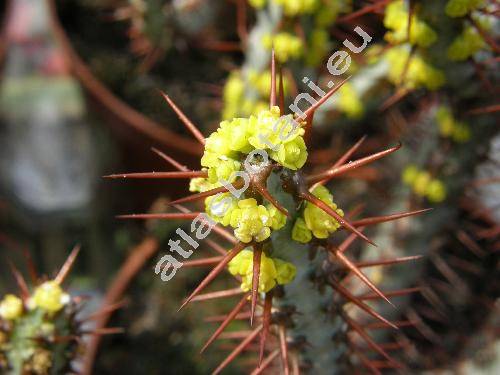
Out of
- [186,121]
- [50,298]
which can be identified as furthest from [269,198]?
[50,298]

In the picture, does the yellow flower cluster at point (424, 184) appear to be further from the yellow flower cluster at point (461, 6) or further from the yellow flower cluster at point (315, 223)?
the yellow flower cluster at point (315, 223)

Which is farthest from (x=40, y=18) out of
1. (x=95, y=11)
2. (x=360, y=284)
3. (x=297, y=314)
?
(x=297, y=314)

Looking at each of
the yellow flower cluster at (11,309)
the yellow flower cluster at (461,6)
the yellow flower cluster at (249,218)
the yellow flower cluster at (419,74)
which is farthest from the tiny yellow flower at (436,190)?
the yellow flower cluster at (11,309)

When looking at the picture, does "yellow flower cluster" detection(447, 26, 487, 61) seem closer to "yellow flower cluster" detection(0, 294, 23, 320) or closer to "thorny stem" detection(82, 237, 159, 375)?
"yellow flower cluster" detection(0, 294, 23, 320)

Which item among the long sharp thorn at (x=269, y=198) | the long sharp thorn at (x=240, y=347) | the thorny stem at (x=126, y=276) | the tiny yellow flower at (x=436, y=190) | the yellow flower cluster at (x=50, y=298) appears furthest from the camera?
the thorny stem at (x=126, y=276)

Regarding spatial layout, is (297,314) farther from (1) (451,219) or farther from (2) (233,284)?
(2) (233,284)

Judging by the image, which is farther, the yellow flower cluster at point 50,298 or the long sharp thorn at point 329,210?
the yellow flower cluster at point 50,298
